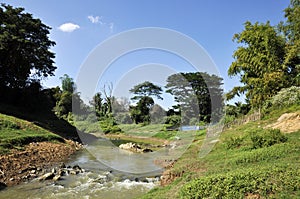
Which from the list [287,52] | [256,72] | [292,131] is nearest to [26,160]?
[292,131]

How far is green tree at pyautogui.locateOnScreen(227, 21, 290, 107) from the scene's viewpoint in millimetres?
15953

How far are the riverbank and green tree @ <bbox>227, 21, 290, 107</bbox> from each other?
47.3ft

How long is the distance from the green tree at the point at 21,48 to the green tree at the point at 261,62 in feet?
63.6

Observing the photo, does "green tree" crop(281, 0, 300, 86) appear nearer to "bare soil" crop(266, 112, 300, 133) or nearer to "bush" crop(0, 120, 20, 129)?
"bare soil" crop(266, 112, 300, 133)

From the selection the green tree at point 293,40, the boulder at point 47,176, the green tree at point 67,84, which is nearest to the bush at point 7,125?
the boulder at point 47,176

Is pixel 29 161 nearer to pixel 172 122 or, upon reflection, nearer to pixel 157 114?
pixel 172 122

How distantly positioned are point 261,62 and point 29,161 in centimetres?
1697

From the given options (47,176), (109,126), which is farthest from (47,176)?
(109,126)

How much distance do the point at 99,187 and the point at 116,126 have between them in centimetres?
2310

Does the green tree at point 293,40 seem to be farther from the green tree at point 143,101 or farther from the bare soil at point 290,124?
the green tree at point 143,101

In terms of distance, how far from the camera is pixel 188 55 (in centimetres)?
961

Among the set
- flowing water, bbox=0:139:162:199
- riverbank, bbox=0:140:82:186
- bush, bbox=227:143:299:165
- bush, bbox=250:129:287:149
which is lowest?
flowing water, bbox=0:139:162:199

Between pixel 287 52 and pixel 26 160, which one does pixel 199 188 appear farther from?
pixel 287 52

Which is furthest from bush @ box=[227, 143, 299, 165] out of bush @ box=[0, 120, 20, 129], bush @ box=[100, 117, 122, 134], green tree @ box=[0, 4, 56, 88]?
bush @ box=[100, 117, 122, 134]
